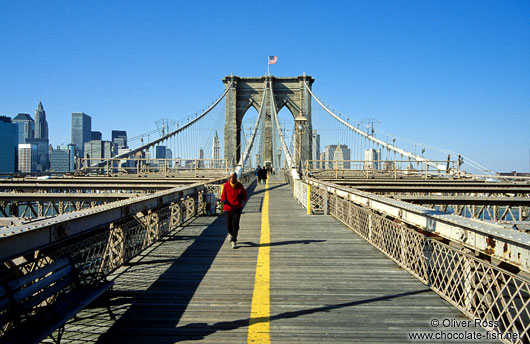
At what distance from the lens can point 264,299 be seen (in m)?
4.27

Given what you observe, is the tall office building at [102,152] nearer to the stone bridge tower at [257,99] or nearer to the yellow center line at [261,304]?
the stone bridge tower at [257,99]

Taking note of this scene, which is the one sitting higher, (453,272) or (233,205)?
(233,205)

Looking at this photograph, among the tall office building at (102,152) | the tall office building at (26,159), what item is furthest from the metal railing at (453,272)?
the tall office building at (26,159)

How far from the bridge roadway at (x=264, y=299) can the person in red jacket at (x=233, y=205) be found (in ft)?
1.13

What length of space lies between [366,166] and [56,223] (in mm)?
24615

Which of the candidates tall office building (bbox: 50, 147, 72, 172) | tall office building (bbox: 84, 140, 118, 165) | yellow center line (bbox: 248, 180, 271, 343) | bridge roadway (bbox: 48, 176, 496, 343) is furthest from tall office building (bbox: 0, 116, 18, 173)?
yellow center line (bbox: 248, 180, 271, 343)

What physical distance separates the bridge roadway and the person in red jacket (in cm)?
34

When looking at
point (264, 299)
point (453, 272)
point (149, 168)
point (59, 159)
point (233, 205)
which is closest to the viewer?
point (453, 272)

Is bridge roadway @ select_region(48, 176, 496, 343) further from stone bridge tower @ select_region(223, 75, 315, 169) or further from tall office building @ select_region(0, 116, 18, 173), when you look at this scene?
tall office building @ select_region(0, 116, 18, 173)

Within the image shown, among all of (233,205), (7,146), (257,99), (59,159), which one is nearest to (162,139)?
(257,99)

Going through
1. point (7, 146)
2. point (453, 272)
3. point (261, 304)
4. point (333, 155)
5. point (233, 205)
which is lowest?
point (261, 304)

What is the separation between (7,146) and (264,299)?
171 meters

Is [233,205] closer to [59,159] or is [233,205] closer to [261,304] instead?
[261,304]

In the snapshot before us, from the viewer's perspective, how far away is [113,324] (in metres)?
3.66
